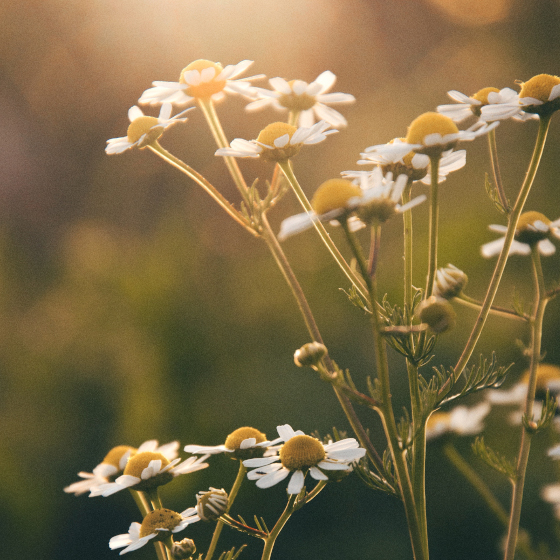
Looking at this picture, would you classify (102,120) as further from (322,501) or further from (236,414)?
(322,501)

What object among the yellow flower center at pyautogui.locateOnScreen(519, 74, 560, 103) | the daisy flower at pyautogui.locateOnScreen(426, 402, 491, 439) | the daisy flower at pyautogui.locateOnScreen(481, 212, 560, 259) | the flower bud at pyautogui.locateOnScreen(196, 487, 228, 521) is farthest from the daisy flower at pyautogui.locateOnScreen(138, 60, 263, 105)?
the daisy flower at pyautogui.locateOnScreen(426, 402, 491, 439)

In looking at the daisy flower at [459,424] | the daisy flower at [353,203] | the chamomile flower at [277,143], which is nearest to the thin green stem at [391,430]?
the daisy flower at [353,203]

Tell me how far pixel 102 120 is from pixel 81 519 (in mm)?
3213

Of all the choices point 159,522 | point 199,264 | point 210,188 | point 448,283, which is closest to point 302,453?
point 159,522

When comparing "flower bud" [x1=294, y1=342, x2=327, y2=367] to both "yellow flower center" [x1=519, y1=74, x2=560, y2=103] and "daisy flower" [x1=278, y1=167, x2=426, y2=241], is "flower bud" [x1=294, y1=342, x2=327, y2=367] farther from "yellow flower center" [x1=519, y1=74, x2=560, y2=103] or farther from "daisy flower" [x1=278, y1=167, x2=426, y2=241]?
"yellow flower center" [x1=519, y1=74, x2=560, y2=103]

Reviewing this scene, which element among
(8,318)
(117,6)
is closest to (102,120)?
(117,6)

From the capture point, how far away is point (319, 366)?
0.75 metres

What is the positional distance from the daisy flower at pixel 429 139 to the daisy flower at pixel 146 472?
59 centimetres

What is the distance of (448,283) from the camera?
2.98 ft

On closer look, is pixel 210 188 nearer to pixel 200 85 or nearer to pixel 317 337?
pixel 200 85

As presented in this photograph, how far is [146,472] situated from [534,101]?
900 mm

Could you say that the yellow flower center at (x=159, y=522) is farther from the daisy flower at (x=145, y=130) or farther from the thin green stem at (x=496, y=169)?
the thin green stem at (x=496, y=169)

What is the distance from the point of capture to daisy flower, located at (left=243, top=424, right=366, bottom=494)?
0.84 m

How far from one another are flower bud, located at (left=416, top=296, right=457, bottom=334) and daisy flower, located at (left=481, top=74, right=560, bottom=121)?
13.2 inches
